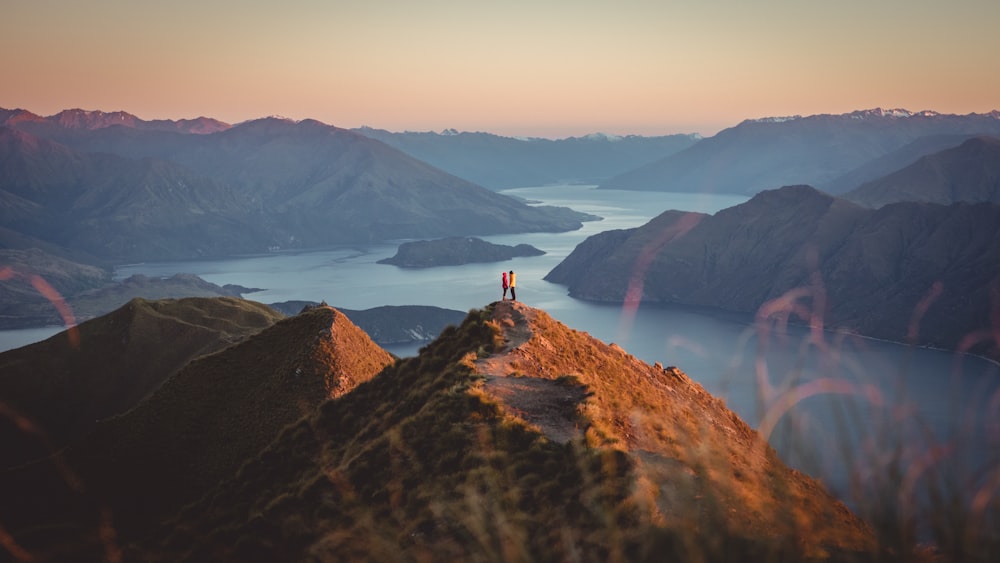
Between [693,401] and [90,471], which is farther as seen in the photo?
[90,471]

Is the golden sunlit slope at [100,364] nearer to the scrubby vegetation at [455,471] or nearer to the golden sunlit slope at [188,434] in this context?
the golden sunlit slope at [188,434]

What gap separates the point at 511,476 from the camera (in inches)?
694

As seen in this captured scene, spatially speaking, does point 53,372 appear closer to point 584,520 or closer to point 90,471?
point 90,471

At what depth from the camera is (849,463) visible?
408 centimetres

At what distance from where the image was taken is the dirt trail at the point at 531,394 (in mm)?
22078

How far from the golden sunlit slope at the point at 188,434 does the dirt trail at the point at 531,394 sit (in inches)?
773

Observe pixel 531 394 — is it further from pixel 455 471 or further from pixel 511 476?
pixel 511 476

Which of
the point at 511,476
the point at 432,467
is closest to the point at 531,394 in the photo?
the point at 432,467

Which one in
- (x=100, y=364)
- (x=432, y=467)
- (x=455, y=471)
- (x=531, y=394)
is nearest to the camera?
(x=455, y=471)

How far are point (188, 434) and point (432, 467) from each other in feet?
111

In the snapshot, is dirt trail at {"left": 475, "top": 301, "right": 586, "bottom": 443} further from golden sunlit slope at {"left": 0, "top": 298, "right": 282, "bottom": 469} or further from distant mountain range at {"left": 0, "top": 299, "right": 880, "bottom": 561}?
golden sunlit slope at {"left": 0, "top": 298, "right": 282, "bottom": 469}

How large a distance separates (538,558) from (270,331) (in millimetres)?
49413

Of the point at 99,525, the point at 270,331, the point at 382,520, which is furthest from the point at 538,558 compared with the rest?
the point at 270,331

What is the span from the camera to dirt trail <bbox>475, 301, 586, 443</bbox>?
22078 millimetres
